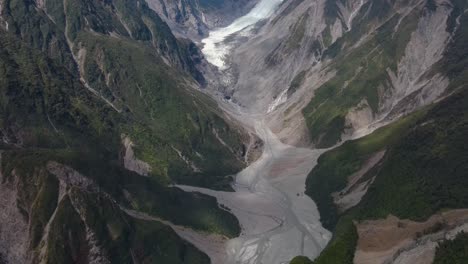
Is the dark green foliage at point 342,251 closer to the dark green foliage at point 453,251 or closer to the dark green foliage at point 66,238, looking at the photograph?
the dark green foliage at point 453,251

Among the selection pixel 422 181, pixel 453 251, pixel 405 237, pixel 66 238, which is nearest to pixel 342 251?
pixel 405 237

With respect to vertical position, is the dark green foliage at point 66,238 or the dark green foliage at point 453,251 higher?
the dark green foliage at point 66,238

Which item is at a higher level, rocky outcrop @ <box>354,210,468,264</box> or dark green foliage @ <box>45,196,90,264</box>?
dark green foliage @ <box>45,196,90,264</box>

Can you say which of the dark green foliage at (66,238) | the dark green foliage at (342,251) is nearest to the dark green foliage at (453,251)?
the dark green foliage at (342,251)

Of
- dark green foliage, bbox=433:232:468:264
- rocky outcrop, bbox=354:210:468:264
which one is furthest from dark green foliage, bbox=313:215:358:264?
dark green foliage, bbox=433:232:468:264

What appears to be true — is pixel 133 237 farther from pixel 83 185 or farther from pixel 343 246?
pixel 343 246

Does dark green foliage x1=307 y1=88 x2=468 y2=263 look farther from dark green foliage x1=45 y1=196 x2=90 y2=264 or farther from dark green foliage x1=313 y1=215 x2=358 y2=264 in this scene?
dark green foliage x1=45 y1=196 x2=90 y2=264

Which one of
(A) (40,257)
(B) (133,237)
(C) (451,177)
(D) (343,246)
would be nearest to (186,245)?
(B) (133,237)

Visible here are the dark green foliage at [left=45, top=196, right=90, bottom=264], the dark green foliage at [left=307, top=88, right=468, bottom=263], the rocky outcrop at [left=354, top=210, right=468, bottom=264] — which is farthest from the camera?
the dark green foliage at [left=307, top=88, right=468, bottom=263]
